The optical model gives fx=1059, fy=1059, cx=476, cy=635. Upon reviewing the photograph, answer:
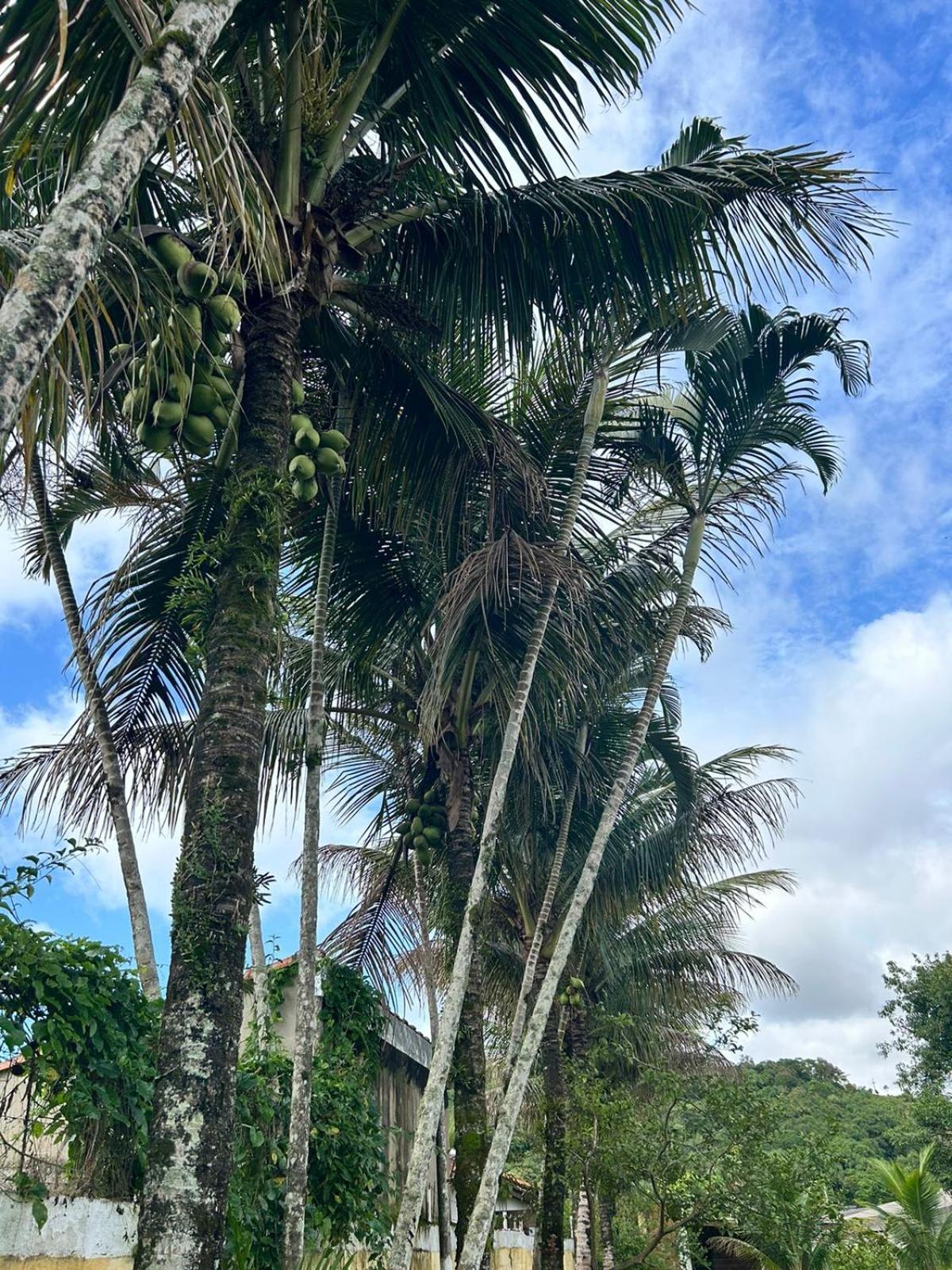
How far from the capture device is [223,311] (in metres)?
4.25

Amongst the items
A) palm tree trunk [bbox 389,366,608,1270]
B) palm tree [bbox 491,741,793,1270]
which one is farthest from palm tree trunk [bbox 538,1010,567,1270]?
palm tree trunk [bbox 389,366,608,1270]

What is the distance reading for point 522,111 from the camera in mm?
5820

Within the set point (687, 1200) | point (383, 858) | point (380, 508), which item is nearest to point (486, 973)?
point (383, 858)

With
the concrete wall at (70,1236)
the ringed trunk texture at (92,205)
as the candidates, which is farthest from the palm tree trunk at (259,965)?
the ringed trunk texture at (92,205)

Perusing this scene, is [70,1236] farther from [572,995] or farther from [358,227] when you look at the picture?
[572,995]

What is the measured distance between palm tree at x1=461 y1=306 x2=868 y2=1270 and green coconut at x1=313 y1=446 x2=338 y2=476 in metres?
4.39

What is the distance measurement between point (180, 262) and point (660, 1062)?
14.8 meters

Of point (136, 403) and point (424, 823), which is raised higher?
point (136, 403)

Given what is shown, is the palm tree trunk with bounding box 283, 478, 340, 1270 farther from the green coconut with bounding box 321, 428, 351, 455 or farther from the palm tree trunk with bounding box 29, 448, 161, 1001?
the green coconut with bounding box 321, 428, 351, 455

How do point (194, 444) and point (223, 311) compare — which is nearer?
point (223, 311)

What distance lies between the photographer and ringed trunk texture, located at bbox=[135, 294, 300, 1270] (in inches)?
137

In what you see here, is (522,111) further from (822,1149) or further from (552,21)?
(822,1149)

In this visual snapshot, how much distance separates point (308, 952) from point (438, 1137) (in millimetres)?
3755

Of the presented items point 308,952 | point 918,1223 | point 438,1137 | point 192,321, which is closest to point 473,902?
point 308,952
